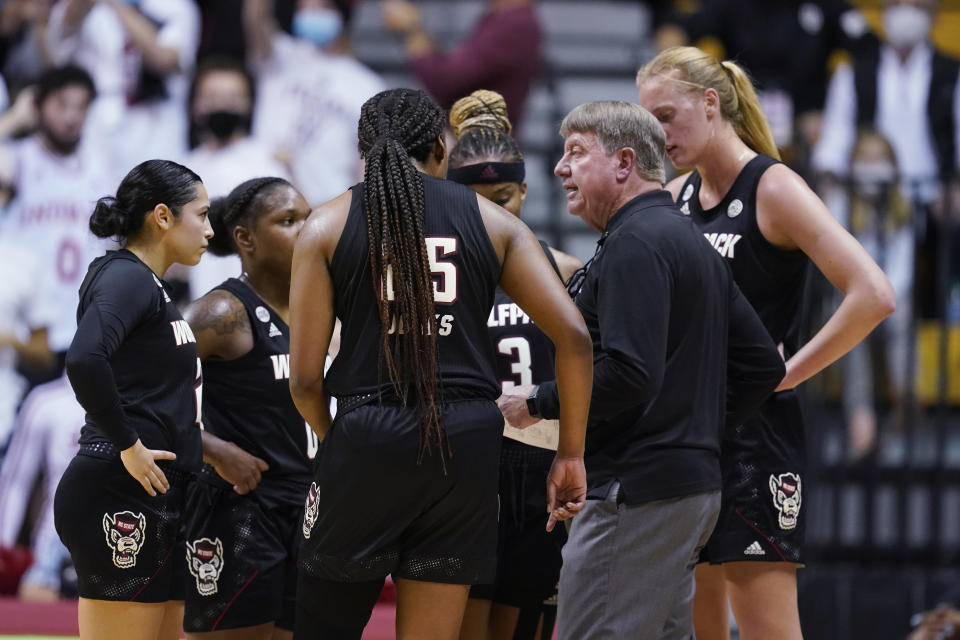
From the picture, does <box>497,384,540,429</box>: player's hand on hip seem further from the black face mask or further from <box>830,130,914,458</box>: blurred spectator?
the black face mask

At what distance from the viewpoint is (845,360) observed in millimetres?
6383

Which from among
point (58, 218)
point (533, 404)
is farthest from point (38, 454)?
point (533, 404)

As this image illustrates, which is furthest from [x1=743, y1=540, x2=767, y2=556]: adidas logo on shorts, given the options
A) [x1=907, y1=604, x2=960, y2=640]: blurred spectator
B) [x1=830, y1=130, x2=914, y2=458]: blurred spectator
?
[x1=830, y1=130, x2=914, y2=458]: blurred spectator

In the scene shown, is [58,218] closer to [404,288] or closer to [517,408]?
[517,408]

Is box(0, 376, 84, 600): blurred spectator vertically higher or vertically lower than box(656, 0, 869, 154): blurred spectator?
lower

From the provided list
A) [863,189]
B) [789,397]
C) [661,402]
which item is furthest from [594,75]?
[661,402]

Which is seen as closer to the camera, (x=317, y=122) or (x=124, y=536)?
(x=124, y=536)

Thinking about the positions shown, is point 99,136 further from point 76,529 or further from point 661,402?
point 661,402

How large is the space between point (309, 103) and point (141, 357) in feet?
14.2

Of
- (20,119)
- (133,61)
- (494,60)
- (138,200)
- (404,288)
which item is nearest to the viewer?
(404,288)

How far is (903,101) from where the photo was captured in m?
7.77

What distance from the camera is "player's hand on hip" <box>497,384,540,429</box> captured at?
3.04 metres

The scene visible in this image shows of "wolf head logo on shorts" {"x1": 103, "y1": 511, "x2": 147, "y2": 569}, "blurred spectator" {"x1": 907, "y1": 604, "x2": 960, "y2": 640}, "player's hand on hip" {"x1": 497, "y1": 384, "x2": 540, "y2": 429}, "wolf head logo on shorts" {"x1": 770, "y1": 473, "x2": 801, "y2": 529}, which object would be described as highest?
"player's hand on hip" {"x1": 497, "y1": 384, "x2": 540, "y2": 429}

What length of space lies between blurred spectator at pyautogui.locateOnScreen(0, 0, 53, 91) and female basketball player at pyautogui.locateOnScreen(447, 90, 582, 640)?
15.9 ft
